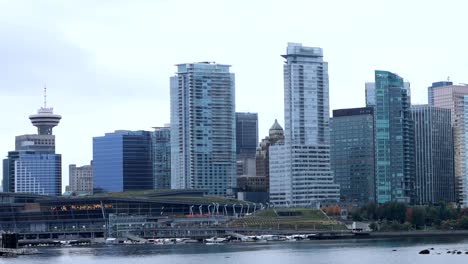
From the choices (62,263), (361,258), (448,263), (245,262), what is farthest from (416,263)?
(62,263)

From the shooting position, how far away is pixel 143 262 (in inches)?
7623

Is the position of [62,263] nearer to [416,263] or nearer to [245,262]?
[245,262]

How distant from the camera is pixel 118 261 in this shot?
649ft

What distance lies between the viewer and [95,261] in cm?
19662

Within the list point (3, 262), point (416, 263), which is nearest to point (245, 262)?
point (416, 263)

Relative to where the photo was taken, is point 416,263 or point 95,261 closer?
point 416,263

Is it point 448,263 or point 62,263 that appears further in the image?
point 62,263

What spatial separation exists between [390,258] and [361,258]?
16.3 feet

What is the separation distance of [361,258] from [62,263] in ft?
162

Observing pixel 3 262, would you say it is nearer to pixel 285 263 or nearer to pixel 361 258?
pixel 285 263

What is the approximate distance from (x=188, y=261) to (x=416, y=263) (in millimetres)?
38844

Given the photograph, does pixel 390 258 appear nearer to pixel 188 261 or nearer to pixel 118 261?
pixel 188 261

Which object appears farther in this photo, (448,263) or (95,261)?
(95,261)

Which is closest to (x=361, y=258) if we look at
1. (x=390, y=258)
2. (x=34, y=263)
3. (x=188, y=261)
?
(x=390, y=258)
